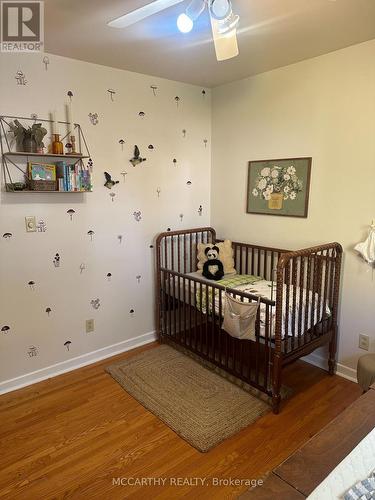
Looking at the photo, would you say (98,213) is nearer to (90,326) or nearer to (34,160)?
(34,160)

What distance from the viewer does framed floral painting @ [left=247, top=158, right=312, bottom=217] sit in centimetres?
276

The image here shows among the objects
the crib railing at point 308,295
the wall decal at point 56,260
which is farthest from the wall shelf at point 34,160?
the crib railing at point 308,295

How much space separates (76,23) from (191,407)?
2.45 meters

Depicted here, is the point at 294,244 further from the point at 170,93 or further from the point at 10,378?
the point at 10,378

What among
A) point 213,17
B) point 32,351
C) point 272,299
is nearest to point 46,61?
point 213,17

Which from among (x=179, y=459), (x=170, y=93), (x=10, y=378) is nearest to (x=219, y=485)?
(x=179, y=459)

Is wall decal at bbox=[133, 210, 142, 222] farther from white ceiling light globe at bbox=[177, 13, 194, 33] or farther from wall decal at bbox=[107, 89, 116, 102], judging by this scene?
white ceiling light globe at bbox=[177, 13, 194, 33]

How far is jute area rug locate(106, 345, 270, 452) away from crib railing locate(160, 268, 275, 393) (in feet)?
0.44

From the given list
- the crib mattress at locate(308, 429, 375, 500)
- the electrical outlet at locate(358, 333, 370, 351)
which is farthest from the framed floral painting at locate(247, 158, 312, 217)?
the crib mattress at locate(308, 429, 375, 500)

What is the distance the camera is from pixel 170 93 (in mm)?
3117

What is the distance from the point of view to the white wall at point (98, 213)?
7.97 ft

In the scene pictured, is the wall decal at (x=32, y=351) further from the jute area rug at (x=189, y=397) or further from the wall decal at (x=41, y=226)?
the wall decal at (x=41, y=226)

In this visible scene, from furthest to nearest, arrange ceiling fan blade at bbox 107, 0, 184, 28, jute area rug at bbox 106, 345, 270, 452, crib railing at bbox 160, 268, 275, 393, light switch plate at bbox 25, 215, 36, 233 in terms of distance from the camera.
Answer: light switch plate at bbox 25, 215, 36, 233 → crib railing at bbox 160, 268, 275, 393 → jute area rug at bbox 106, 345, 270, 452 → ceiling fan blade at bbox 107, 0, 184, 28

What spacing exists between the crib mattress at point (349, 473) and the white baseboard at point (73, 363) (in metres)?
2.34
